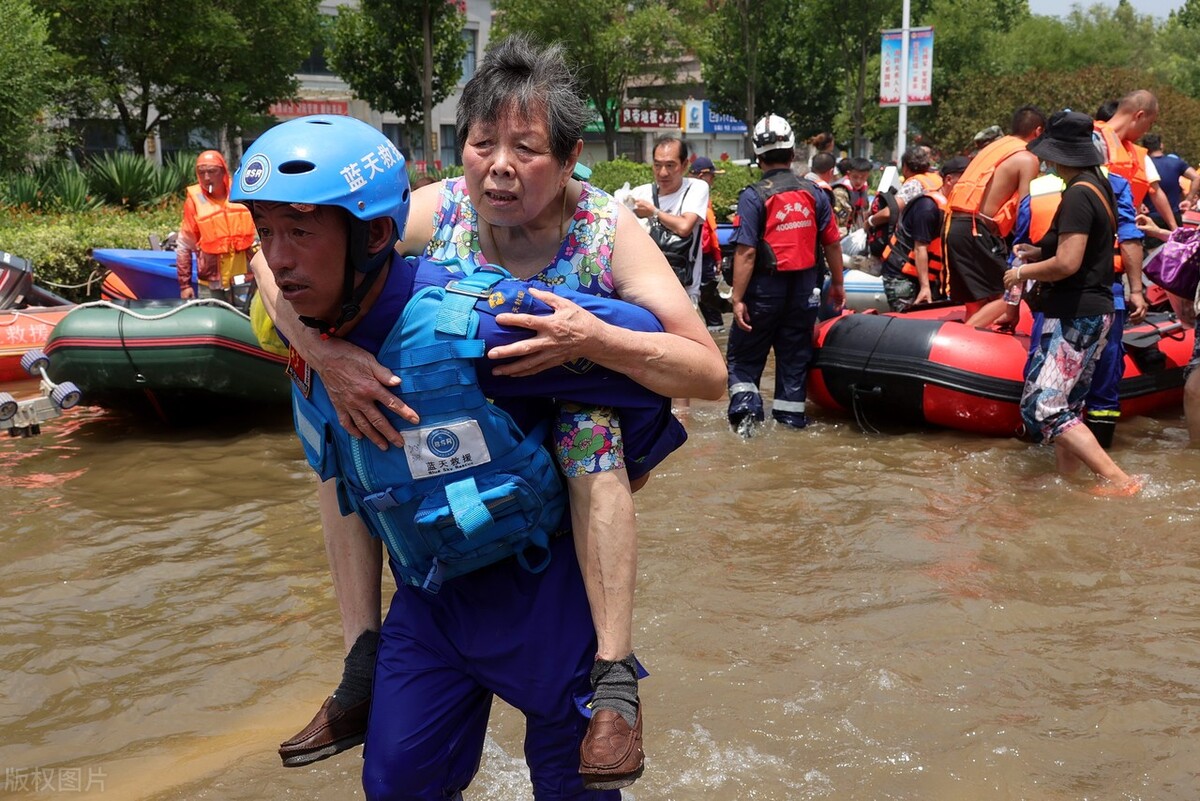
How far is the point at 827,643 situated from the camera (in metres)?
4.28

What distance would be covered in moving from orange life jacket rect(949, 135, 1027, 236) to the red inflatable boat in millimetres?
638

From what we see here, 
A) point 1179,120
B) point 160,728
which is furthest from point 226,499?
point 1179,120

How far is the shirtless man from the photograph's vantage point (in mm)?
7578

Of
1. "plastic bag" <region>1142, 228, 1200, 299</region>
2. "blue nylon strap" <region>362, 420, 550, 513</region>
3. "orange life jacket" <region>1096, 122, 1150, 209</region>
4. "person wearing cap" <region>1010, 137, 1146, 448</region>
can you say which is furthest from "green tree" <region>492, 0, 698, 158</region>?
"blue nylon strap" <region>362, 420, 550, 513</region>

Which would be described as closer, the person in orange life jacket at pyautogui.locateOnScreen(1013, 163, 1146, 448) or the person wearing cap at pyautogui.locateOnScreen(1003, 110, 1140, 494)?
the person wearing cap at pyautogui.locateOnScreen(1003, 110, 1140, 494)

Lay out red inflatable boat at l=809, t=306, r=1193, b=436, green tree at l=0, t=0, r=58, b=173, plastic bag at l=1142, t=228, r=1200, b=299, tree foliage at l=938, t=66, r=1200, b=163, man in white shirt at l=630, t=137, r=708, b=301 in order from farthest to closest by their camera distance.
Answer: tree foliage at l=938, t=66, r=1200, b=163, green tree at l=0, t=0, r=58, b=173, man in white shirt at l=630, t=137, r=708, b=301, red inflatable boat at l=809, t=306, r=1193, b=436, plastic bag at l=1142, t=228, r=1200, b=299

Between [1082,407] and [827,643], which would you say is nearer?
[827,643]

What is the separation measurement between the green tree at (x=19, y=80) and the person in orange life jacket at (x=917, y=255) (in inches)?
504

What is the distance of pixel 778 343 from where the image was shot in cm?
762

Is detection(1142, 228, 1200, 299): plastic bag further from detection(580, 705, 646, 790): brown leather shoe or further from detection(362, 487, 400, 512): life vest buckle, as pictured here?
detection(362, 487, 400, 512): life vest buckle

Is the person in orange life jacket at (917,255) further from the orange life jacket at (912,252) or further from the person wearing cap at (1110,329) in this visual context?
the person wearing cap at (1110,329)

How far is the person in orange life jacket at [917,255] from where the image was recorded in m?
9.25

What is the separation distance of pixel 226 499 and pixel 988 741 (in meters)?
4.31

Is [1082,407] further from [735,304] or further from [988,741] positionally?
[988,741]
